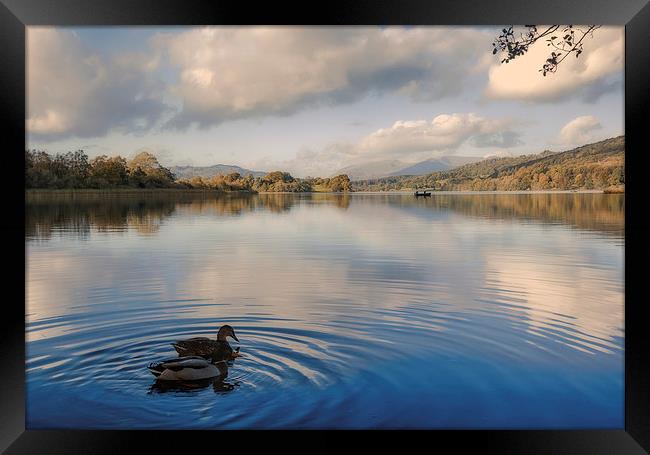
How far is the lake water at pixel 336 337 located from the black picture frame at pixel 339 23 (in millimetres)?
1083

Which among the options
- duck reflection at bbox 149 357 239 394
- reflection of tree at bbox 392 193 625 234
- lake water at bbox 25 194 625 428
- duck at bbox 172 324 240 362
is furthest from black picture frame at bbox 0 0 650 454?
reflection of tree at bbox 392 193 625 234

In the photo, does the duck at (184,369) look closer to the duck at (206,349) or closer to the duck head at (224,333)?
the duck at (206,349)

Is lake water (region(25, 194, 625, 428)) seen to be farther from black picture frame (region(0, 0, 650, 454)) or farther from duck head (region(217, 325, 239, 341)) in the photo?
black picture frame (region(0, 0, 650, 454))

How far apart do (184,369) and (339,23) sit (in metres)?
3.62

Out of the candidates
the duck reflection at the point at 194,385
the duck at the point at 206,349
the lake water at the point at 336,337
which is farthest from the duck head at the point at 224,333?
the duck reflection at the point at 194,385

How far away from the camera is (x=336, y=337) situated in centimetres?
812

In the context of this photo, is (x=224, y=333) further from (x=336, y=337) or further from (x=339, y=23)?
(x=339, y=23)

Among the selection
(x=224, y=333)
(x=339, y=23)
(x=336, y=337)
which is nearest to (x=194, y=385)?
(x=224, y=333)

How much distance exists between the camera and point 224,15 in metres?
4.21

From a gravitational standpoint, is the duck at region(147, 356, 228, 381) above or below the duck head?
below

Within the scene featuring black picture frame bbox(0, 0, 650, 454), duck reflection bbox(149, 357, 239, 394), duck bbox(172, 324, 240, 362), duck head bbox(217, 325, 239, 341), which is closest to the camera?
black picture frame bbox(0, 0, 650, 454)

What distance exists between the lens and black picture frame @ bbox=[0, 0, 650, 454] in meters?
4.04

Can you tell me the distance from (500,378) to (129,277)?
356 inches

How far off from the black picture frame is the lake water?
42.6 inches
